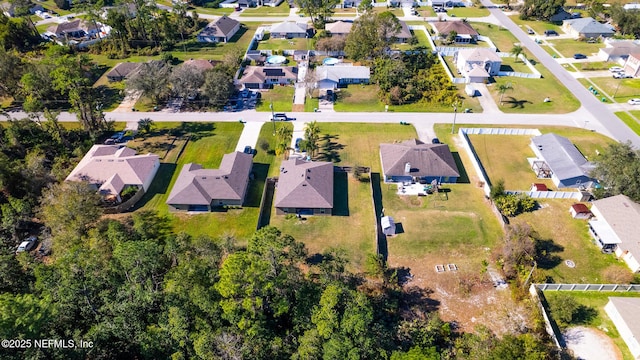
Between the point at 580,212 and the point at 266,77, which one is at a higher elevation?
the point at 266,77

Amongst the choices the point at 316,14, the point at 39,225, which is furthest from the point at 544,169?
the point at 316,14

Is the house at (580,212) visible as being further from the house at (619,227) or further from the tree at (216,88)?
the tree at (216,88)

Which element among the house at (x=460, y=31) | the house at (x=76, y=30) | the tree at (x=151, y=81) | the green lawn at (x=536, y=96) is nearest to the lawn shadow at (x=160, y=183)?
the tree at (x=151, y=81)

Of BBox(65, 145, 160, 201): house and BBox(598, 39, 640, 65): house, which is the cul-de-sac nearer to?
BBox(65, 145, 160, 201): house

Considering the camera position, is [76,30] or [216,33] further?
[76,30]

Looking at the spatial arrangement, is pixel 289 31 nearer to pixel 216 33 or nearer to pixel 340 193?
pixel 216 33

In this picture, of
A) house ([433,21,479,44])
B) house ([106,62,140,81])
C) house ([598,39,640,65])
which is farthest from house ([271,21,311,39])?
house ([598,39,640,65])

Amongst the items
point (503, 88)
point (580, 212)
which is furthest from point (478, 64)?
point (580, 212)
